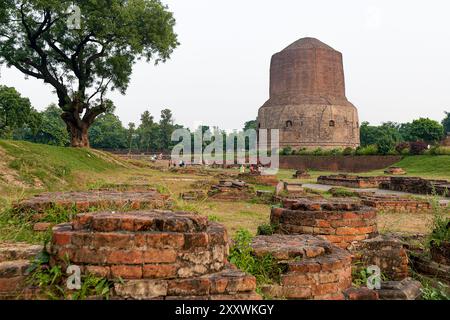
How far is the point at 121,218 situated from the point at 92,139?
5469 centimetres

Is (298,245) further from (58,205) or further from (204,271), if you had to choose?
(58,205)

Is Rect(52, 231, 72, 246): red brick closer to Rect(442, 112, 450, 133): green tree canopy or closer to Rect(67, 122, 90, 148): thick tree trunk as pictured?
Rect(67, 122, 90, 148): thick tree trunk

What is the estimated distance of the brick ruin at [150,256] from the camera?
76.9 inches

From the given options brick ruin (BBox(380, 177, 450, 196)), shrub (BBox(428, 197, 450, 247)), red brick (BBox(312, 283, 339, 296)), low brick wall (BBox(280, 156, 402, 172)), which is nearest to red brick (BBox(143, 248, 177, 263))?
red brick (BBox(312, 283, 339, 296))

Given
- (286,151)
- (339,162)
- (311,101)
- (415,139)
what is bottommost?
(339,162)

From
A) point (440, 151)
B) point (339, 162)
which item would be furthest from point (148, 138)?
point (440, 151)

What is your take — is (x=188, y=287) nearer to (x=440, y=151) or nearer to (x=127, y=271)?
(x=127, y=271)

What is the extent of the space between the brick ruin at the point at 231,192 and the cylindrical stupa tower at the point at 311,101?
24.2 metres

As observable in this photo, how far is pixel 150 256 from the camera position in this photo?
1979 mm

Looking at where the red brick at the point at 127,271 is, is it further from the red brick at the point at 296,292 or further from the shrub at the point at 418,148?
the shrub at the point at 418,148

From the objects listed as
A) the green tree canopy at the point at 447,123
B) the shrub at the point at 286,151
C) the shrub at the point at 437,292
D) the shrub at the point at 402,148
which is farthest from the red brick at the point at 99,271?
the green tree canopy at the point at 447,123

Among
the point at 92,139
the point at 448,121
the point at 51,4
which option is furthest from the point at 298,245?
the point at 448,121

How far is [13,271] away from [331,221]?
2717 mm
